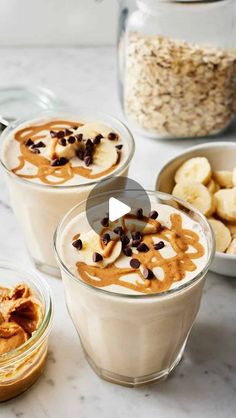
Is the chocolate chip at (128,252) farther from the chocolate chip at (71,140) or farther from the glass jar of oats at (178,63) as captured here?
the glass jar of oats at (178,63)

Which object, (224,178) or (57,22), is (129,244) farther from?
(57,22)

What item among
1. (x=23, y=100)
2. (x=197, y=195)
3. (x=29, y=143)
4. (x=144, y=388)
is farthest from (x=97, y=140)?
(x=23, y=100)

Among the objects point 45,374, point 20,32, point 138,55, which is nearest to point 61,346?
point 45,374

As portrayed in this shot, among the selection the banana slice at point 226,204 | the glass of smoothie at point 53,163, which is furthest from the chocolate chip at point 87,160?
the banana slice at point 226,204

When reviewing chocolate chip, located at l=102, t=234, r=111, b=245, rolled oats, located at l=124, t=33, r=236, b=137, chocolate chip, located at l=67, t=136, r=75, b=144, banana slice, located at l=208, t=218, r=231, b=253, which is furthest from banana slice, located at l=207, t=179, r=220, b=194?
chocolate chip, located at l=102, t=234, r=111, b=245

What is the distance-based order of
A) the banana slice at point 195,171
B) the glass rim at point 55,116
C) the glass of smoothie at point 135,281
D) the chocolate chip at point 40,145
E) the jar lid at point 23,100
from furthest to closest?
the jar lid at point 23,100 → the banana slice at point 195,171 → the chocolate chip at point 40,145 → the glass rim at point 55,116 → the glass of smoothie at point 135,281

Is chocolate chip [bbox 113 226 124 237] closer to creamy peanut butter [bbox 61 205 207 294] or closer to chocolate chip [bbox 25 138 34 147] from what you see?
creamy peanut butter [bbox 61 205 207 294]
